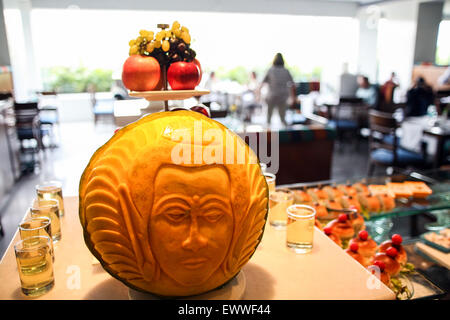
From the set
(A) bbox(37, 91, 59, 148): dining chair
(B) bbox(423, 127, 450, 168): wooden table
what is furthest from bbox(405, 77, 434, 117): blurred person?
(A) bbox(37, 91, 59, 148): dining chair

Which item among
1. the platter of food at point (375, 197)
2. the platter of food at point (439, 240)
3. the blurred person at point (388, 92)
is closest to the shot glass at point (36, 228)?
the platter of food at point (375, 197)

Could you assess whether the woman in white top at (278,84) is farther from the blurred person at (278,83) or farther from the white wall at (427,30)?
the white wall at (427,30)

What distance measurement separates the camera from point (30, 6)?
7648mm

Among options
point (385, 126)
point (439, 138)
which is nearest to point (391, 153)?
point (385, 126)

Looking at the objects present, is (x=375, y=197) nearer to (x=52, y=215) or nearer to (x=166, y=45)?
(x=166, y=45)

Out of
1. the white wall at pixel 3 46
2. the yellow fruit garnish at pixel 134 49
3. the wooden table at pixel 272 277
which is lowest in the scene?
the wooden table at pixel 272 277

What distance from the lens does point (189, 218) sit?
58 centimetres

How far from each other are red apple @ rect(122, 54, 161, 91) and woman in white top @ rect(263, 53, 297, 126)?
4.31 meters

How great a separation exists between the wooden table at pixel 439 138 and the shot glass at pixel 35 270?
347cm

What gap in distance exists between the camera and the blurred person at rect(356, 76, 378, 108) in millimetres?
5815

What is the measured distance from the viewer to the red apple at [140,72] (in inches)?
33.5

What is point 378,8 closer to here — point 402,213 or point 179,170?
point 402,213
